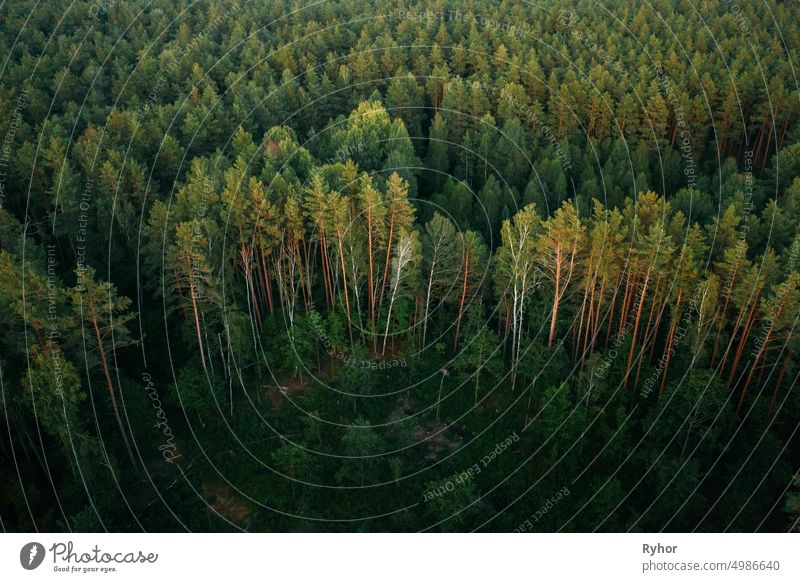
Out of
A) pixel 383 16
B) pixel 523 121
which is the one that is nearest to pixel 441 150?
pixel 523 121

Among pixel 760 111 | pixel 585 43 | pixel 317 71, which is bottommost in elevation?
pixel 760 111

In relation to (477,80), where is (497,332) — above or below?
below

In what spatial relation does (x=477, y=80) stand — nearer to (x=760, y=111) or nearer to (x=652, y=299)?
(x=760, y=111)
